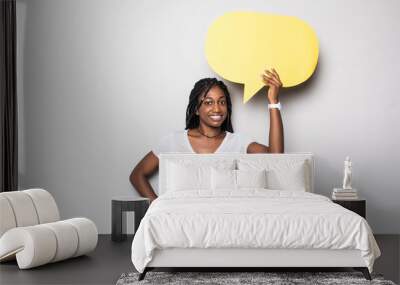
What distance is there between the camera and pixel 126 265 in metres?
5.35

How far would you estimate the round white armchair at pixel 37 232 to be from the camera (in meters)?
5.06

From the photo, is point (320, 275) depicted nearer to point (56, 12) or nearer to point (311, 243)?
point (311, 243)

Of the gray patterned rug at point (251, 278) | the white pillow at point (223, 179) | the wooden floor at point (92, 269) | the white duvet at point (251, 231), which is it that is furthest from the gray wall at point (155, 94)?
the white duvet at point (251, 231)

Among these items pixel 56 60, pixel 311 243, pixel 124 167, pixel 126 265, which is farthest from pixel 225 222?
pixel 56 60

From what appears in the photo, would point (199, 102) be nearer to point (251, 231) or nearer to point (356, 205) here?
point (356, 205)

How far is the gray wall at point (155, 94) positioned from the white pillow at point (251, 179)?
871mm

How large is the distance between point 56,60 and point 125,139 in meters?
1.08

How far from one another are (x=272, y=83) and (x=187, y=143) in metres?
1.05

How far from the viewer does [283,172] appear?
630cm

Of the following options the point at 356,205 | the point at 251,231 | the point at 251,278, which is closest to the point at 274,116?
the point at 356,205

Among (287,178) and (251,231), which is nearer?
(251,231)

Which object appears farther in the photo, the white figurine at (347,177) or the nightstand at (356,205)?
the white figurine at (347,177)

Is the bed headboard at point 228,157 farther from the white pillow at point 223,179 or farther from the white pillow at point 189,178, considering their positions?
the white pillow at point 223,179

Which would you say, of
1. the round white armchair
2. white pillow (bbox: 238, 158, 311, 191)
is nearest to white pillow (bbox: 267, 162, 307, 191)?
white pillow (bbox: 238, 158, 311, 191)
